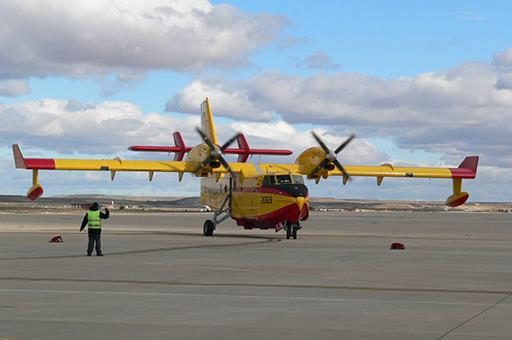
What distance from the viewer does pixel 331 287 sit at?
62.4ft

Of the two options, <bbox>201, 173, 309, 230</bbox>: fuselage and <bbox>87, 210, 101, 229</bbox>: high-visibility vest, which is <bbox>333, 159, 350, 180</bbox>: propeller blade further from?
<bbox>87, 210, 101, 229</bbox>: high-visibility vest

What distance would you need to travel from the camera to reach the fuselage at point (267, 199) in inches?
1574

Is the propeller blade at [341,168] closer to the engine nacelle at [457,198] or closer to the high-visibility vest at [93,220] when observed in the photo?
the engine nacelle at [457,198]

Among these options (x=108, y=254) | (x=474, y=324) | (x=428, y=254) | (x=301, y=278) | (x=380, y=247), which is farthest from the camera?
(x=380, y=247)

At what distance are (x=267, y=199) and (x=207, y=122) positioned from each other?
951 centimetres

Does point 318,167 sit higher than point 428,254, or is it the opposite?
point 318,167

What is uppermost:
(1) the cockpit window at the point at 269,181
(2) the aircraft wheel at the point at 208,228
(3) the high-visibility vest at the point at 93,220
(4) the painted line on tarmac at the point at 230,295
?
(1) the cockpit window at the point at 269,181

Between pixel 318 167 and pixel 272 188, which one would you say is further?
pixel 318 167

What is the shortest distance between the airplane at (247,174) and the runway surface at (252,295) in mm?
9458

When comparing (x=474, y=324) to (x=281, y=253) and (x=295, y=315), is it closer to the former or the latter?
(x=295, y=315)

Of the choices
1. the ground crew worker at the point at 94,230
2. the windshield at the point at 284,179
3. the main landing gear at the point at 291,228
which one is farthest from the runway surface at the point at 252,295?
the windshield at the point at 284,179

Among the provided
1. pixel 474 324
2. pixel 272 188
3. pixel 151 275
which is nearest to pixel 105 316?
pixel 474 324

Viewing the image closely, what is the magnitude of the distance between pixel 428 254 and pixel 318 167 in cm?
1492

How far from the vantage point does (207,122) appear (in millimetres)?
48969
